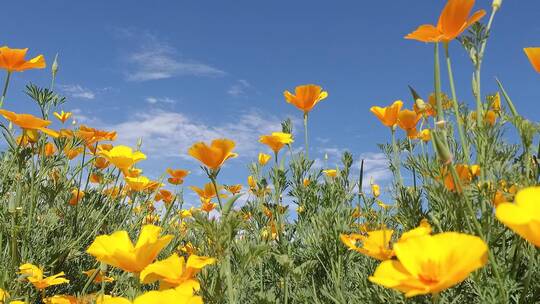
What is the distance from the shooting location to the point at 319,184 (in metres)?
2.38

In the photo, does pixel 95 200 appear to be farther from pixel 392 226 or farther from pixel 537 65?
pixel 537 65

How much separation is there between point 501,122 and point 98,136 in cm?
230

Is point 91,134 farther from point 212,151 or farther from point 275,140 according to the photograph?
point 212,151

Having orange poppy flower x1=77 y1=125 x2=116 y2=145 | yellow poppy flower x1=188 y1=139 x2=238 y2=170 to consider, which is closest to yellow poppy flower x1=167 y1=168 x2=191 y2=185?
orange poppy flower x1=77 y1=125 x2=116 y2=145

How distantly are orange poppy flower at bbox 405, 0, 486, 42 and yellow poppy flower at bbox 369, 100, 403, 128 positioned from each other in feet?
3.05

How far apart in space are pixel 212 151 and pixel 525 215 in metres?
1.07

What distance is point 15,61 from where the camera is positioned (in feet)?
7.80

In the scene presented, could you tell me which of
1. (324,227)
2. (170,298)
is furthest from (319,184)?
(170,298)

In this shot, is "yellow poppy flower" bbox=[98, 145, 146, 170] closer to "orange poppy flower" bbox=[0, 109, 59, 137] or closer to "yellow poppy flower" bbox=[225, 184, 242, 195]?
"orange poppy flower" bbox=[0, 109, 59, 137]

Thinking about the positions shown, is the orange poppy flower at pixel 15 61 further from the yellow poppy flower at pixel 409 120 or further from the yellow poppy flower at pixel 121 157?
the yellow poppy flower at pixel 409 120

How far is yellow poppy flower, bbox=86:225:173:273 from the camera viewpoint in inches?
50.6

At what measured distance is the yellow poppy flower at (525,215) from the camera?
33.7 inches

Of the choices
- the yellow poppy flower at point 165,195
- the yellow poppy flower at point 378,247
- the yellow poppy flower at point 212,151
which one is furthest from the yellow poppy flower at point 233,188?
the yellow poppy flower at point 378,247

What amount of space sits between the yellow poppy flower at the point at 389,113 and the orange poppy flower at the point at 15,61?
6.00 ft
